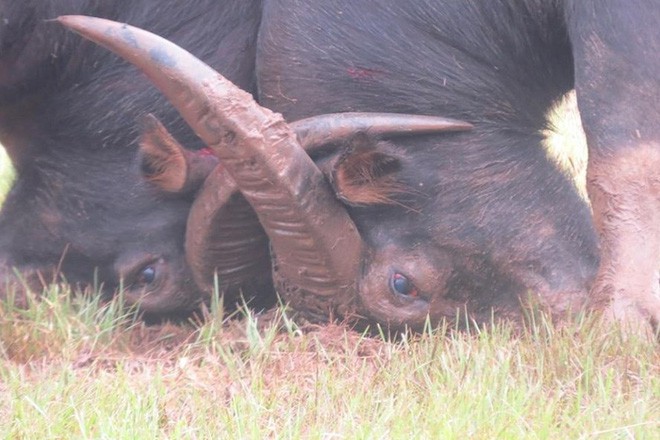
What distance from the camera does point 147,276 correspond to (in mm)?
4930

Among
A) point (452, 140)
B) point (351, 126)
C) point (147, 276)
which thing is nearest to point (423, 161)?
point (452, 140)

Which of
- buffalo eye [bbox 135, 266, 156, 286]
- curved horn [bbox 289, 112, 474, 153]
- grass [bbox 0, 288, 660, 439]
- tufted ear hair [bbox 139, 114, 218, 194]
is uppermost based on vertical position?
curved horn [bbox 289, 112, 474, 153]

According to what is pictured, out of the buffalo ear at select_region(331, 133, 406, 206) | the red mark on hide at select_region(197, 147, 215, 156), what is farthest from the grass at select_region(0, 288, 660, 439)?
the red mark on hide at select_region(197, 147, 215, 156)

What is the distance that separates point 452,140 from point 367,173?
36 centimetres

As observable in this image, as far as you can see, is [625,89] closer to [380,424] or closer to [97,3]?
[380,424]

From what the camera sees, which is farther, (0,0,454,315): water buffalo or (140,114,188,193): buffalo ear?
(0,0,454,315): water buffalo

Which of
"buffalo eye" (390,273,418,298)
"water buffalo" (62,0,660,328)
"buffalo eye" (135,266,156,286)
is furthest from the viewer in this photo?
"buffalo eye" (135,266,156,286)

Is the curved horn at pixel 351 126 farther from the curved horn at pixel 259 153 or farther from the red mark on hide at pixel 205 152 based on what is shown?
the red mark on hide at pixel 205 152

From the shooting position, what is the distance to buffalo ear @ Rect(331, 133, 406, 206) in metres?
4.41

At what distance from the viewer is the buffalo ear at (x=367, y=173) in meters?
4.41

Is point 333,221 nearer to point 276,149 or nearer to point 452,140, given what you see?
point 276,149

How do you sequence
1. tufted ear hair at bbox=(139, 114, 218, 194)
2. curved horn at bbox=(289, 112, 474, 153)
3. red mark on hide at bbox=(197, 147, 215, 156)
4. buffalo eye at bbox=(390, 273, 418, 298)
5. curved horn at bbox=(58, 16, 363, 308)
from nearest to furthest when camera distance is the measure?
curved horn at bbox=(58, 16, 363, 308), curved horn at bbox=(289, 112, 474, 153), buffalo eye at bbox=(390, 273, 418, 298), tufted ear hair at bbox=(139, 114, 218, 194), red mark on hide at bbox=(197, 147, 215, 156)

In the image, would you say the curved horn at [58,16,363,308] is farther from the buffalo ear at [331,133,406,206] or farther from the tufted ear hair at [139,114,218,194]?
the tufted ear hair at [139,114,218,194]

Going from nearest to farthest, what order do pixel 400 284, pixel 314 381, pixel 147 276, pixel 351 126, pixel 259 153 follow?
pixel 314 381 → pixel 259 153 → pixel 351 126 → pixel 400 284 → pixel 147 276
